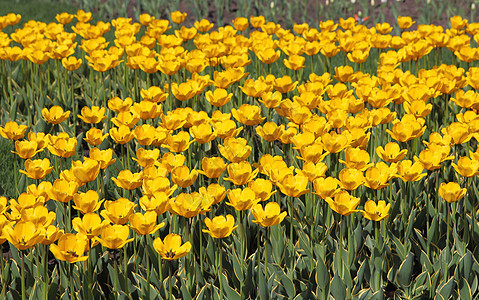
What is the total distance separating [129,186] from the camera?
2684mm

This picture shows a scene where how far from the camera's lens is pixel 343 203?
2.53 meters

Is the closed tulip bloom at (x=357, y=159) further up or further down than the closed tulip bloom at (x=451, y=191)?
further up

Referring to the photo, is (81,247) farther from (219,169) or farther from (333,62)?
(333,62)

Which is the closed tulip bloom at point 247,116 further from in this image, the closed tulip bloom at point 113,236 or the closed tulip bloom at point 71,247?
the closed tulip bloom at point 71,247

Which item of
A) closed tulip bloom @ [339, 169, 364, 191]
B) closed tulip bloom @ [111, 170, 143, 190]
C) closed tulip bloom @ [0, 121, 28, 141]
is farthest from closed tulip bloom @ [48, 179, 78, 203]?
closed tulip bloom @ [339, 169, 364, 191]

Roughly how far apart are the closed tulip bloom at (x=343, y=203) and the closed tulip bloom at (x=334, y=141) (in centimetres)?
48

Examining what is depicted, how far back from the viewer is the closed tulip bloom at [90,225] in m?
2.30

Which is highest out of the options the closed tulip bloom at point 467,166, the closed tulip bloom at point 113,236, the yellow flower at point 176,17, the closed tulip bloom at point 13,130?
the yellow flower at point 176,17

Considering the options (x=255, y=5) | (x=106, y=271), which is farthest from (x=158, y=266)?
(x=255, y=5)

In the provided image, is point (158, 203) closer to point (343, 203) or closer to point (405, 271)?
point (343, 203)

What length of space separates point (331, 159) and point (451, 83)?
1.01m

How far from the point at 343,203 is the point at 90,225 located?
0.97m

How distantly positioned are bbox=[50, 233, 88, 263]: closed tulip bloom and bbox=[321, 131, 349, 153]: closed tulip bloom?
4.08 ft

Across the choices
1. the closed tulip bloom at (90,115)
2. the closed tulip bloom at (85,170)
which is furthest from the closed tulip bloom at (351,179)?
the closed tulip bloom at (90,115)
